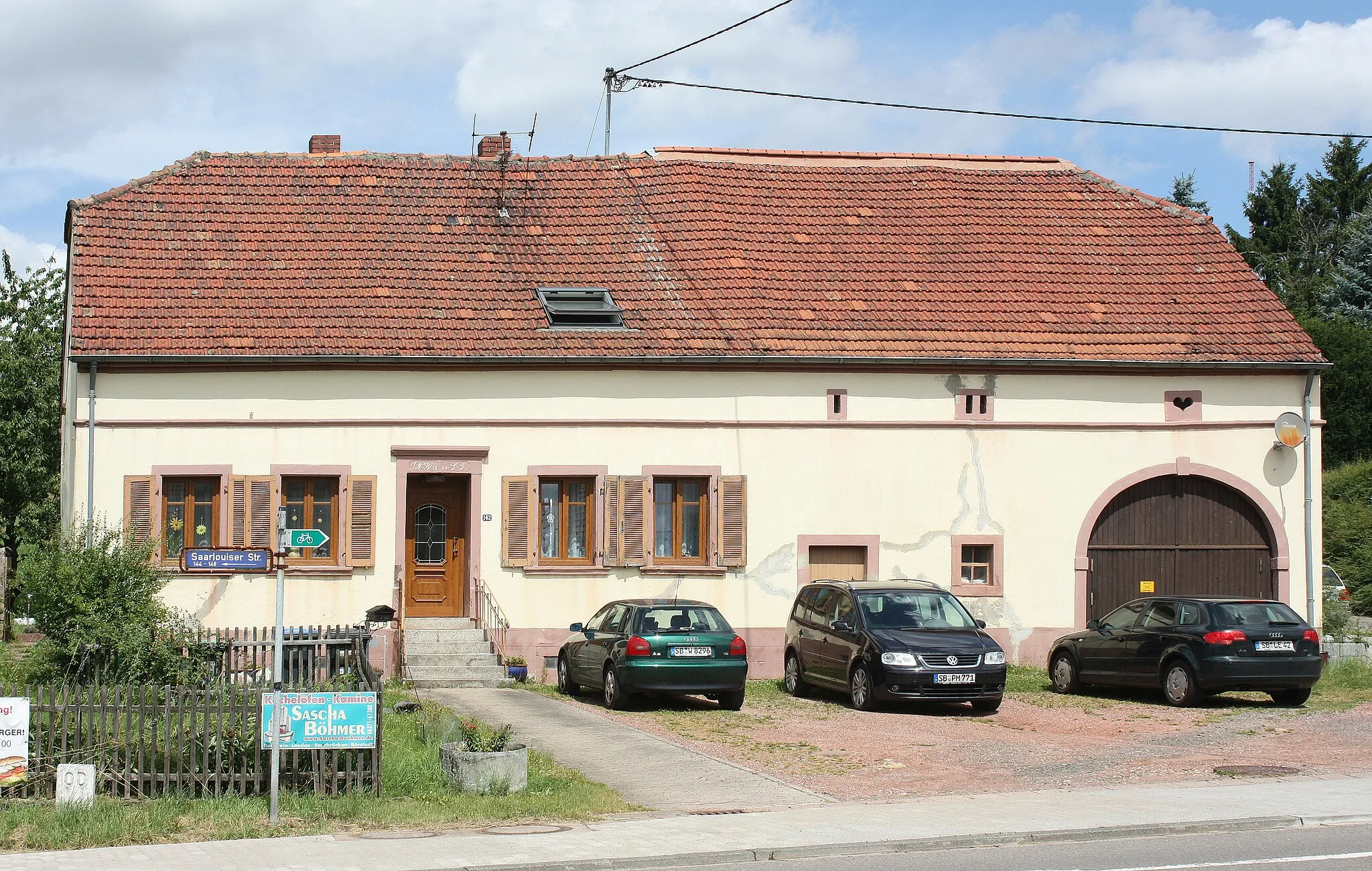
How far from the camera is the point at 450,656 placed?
909 inches

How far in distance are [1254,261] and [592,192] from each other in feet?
159

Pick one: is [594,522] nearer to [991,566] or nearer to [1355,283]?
[991,566]

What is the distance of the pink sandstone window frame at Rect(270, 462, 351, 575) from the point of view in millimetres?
23578

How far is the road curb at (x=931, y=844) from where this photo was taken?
10727 millimetres

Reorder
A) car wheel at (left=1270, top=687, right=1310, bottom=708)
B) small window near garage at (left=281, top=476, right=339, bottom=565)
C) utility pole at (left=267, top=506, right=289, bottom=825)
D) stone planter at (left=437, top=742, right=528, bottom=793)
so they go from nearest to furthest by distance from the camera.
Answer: utility pole at (left=267, top=506, right=289, bottom=825)
stone planter at (left=437, top=742, right=528, bottom=793)
car wheel at (left=1270, top=687, right=1310, bottom=708)
small window near garage at (left=281, top=476, right=339, bottom=565)

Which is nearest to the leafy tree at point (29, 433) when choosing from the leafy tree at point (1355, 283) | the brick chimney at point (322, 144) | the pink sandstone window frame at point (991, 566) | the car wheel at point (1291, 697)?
the brick chimney at point (322, 144)

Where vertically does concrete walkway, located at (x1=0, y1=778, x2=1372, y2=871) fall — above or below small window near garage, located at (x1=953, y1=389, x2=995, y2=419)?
below

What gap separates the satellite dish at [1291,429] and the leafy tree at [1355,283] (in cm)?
3562

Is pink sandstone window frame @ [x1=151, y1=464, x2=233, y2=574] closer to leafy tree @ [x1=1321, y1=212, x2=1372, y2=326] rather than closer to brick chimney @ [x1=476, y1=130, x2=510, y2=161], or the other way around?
brick chimney @ [x1=476, y1=130, x2=510, y2=161]

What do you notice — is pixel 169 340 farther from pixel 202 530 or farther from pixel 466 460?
pixel 466 460

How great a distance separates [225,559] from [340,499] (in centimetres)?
1133

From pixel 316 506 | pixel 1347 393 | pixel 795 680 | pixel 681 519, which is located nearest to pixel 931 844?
pixel 795 680

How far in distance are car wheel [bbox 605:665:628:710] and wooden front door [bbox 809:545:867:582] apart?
5639 millimetres

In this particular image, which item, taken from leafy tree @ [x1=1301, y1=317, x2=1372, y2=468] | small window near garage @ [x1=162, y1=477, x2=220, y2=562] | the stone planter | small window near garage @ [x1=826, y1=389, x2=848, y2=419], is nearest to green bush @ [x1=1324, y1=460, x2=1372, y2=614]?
leafy tree @ [x1=1301, y1=317, x2=1372, y2=468]
